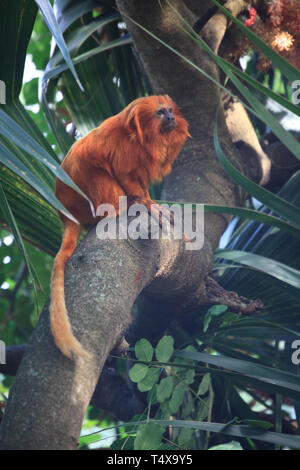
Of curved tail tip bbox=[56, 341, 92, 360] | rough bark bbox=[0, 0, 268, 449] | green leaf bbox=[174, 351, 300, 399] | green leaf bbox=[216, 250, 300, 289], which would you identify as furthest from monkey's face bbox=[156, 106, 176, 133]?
curved tail tip bbox=[56, 341, 92, 360]

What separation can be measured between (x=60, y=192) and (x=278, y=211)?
69 cm

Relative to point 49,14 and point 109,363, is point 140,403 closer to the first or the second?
point 109,363

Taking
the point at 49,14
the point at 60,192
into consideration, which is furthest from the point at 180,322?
the point at 49,14

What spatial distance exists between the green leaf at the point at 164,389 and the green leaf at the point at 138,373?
8 cm

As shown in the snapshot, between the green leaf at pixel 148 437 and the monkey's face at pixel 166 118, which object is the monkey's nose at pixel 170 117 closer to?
the monkey's face at pixel 166 118

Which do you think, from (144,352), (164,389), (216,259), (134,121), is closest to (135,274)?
(144,352)

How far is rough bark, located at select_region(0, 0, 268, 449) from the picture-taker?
0.80 metres

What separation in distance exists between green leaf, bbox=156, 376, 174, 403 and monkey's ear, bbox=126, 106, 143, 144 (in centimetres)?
79

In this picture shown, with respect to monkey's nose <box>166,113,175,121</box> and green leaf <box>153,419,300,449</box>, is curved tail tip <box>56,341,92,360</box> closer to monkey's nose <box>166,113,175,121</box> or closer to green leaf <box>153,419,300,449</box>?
green leaf <box>153,419,300,449</box>

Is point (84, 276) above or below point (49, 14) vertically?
below

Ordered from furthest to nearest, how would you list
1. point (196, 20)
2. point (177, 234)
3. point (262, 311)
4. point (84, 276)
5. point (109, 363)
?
point (109, 363) < point (196, 20) < point (262, 311) < point (177, 234) < point (84, 276)

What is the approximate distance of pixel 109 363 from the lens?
1.96 metres

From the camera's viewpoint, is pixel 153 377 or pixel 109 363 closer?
pixel 153 377

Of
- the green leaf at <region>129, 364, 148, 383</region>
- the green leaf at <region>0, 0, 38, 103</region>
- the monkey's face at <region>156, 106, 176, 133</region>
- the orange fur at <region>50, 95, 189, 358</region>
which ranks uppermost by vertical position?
the green leaf at <region>0, 0, 38, 103</region>
